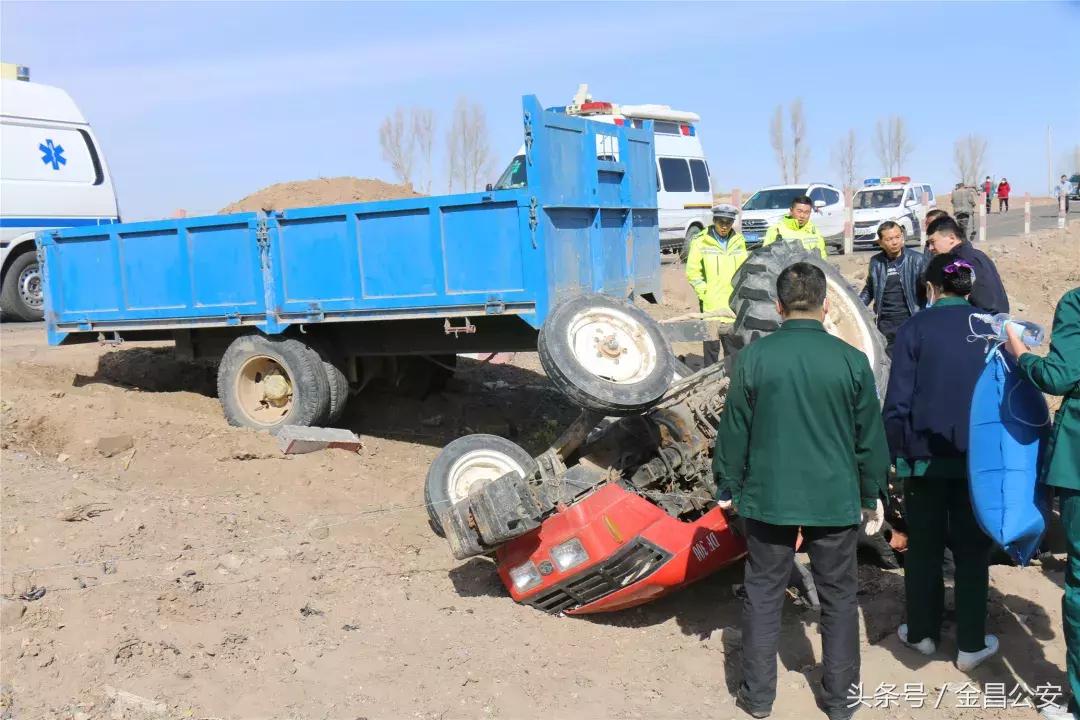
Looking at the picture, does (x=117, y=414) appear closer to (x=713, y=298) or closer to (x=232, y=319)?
(x=232, y=319)

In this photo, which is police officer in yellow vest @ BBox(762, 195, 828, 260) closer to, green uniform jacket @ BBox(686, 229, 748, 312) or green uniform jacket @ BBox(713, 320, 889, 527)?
green uniform jacket @ BBox(686, 229, 748, 312)

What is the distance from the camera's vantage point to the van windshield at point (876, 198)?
2347cm

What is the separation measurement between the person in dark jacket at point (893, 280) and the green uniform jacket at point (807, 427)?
3023 millimetres

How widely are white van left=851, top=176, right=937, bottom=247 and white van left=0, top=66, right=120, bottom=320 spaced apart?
1595 centimetres

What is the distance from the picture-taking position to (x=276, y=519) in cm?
632

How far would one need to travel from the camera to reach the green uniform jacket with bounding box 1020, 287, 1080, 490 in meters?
3.41

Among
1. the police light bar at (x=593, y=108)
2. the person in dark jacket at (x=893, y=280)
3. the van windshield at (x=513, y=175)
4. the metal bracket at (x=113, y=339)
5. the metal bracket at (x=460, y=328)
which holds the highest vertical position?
the police light bar at (x=593, y=108)

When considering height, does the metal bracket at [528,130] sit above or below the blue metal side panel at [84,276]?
above

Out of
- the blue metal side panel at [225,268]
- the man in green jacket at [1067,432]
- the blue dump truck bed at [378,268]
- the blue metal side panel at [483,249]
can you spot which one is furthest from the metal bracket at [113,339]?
the man in green jacket at [1067,432]

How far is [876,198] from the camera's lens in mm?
23797

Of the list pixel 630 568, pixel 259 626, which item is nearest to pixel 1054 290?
pixel 630 568

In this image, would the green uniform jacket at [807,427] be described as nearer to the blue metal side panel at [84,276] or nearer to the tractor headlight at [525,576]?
the tractor headlight at [525,576]

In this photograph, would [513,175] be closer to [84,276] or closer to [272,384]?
[272,384]

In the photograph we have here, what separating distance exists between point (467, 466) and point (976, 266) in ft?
10.5
